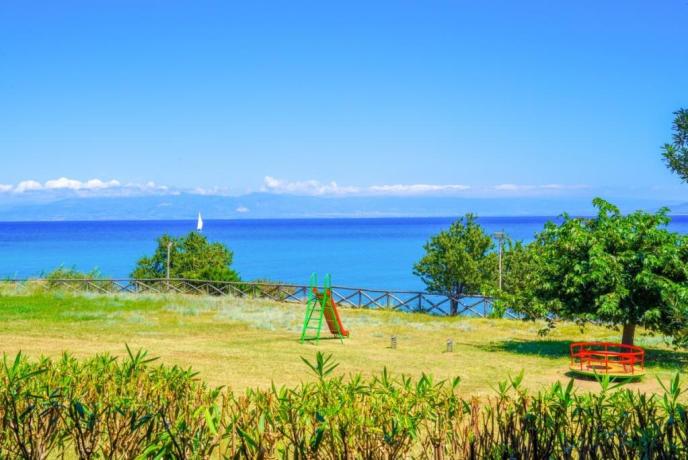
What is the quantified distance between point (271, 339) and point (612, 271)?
1204 centimetres

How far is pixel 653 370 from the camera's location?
62.2 feet

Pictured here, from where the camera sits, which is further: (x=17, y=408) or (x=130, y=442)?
(x=17, y=408)

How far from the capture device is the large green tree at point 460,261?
5625 centimetres

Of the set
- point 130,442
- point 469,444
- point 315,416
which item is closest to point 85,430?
point 130,442

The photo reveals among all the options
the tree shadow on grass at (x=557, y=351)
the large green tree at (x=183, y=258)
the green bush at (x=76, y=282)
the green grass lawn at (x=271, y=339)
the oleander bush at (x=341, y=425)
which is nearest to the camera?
the oleander bush at (x=341, y=425)

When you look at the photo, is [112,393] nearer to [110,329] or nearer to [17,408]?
[17,408]

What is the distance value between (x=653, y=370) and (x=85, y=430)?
1771 cm

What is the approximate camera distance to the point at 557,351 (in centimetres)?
2252

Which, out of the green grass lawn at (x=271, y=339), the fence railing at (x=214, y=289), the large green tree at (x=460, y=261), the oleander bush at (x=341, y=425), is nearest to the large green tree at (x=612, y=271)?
the green grass lawn at (x=271, y=339)

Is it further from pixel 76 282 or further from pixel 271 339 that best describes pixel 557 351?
pixel 76 282

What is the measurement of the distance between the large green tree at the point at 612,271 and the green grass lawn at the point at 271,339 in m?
1.71

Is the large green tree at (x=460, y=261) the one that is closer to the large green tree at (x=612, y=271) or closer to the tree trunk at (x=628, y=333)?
the large green tree at (x=612, y=271)

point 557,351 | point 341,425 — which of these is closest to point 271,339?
point 557,351

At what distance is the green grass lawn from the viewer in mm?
17906
